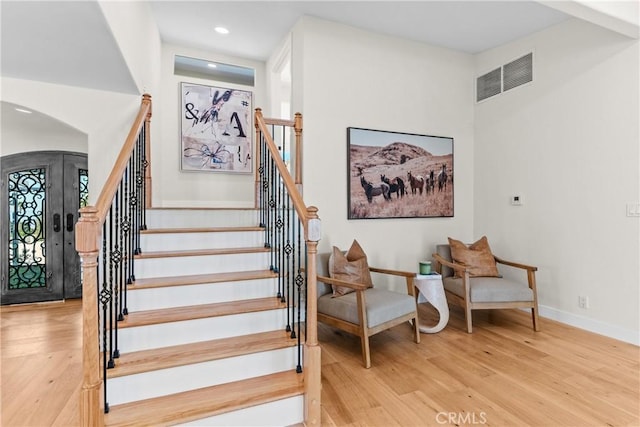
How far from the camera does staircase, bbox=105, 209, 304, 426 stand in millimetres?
1843

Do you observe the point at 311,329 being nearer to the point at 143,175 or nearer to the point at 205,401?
the point at 205,401

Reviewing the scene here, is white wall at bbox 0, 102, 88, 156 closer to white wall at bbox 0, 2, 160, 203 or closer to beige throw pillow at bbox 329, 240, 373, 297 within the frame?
white wall at bbox 0, 2, 160, 203

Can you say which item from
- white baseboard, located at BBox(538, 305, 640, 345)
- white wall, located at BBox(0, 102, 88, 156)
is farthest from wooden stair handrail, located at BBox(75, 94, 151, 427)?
white baseboard, located at BBox(538, 305, 640, 345)

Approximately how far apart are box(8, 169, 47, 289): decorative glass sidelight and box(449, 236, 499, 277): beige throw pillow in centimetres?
528

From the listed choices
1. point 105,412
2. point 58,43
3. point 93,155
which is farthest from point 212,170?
point 105,412

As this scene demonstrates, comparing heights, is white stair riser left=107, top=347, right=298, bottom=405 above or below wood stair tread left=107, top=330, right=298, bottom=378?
below

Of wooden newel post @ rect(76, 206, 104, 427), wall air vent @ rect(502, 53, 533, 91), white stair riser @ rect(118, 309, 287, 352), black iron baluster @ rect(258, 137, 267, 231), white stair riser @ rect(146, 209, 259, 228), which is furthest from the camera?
wall air vent @ rect(502, 53, 533, 91)

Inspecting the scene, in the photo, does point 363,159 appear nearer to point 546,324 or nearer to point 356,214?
point 356,214

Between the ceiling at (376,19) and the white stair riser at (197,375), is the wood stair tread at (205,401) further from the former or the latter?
the ceiling at (376,19)

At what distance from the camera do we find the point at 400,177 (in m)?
4.16

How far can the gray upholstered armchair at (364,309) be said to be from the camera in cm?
267

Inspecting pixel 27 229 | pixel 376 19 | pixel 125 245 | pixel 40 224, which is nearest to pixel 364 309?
pixel 125 245

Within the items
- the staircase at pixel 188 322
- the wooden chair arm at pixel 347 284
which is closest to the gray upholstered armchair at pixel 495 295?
the wooden chair arm at pixel 347 284

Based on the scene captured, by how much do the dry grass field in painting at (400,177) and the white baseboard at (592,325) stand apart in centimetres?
155
